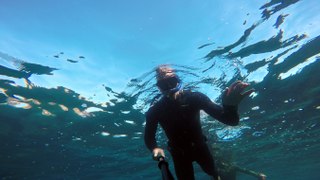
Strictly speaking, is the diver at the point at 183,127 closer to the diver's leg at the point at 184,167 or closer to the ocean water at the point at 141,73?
the diver's leg at the point at 184,167

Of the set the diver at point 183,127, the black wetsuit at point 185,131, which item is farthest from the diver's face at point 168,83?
the black wetsuit at point 185,131

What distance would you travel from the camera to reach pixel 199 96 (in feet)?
17.2

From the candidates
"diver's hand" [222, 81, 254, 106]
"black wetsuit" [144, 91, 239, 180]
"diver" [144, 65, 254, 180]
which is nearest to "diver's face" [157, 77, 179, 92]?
"diver" [144, 65, 254, 180]

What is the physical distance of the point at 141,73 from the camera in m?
12.4

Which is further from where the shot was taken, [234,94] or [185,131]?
[185,131]

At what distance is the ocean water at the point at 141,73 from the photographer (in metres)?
10.6

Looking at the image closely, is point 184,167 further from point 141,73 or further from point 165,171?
point 141,73

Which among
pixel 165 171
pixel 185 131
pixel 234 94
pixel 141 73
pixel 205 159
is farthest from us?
pixel 141 73

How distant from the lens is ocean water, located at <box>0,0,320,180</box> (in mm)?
10625

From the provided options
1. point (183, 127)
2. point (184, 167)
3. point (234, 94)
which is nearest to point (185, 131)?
point (183, 127)

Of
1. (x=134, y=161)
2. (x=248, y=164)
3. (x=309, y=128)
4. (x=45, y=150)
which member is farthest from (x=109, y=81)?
(x=248, y=164)

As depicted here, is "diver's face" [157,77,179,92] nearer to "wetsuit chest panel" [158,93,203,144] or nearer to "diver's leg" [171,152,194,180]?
"wetsuit chest panel" [158,93,203,144]

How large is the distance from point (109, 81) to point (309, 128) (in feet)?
71.7

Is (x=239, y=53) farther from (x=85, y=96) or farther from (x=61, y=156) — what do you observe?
(x=61, y=156)
